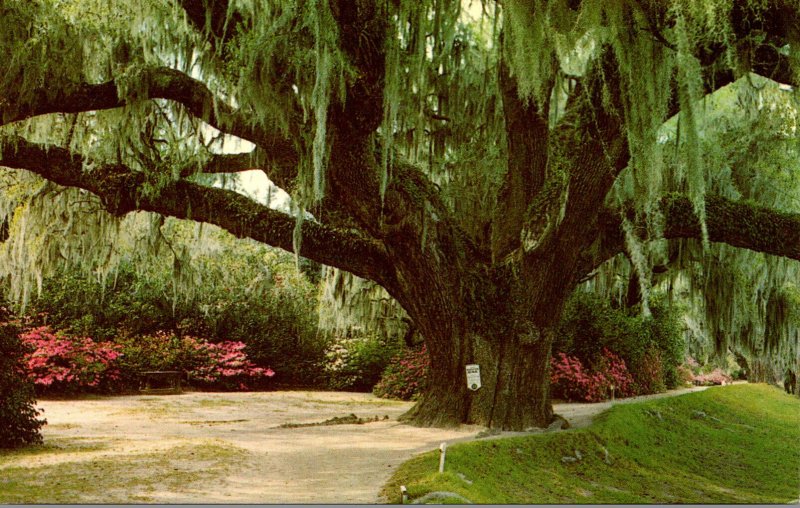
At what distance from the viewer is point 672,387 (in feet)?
54.7

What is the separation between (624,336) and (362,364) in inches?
203

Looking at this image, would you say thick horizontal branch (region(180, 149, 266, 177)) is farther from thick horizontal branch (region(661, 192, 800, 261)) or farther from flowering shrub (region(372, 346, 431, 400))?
flowering shrub (region(372, 346, 431, 400))

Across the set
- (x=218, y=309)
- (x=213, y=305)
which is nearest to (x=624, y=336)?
(x=218, y=309)

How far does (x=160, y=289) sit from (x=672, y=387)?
444 inches

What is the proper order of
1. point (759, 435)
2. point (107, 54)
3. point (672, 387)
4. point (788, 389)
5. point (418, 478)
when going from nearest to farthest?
point (418, 478) → point (107, 54) → point (759, 435) → point (672, 387) → point (788, 389)

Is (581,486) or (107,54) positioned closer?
(581,486)

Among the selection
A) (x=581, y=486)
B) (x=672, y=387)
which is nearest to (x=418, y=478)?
(x=581, y=486)

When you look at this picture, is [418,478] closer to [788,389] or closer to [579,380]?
[579,380]

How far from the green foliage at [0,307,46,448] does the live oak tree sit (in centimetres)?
175

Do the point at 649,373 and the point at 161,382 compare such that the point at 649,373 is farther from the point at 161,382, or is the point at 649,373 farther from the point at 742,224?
the point at 161,382

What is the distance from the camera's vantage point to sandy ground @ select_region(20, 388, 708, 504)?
16.3 feet

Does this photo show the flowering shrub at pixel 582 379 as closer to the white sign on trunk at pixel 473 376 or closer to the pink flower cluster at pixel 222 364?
the white sign on trunk at pixel 473 376

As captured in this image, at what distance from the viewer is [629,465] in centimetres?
740

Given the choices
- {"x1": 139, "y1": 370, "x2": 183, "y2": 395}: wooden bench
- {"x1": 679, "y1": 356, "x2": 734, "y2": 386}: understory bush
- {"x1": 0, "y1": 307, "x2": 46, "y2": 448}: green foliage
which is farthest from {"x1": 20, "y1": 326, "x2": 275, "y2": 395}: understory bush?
{"x1": 679, "y1": 356, "x2": 734, "y2": 386}: understory bush
